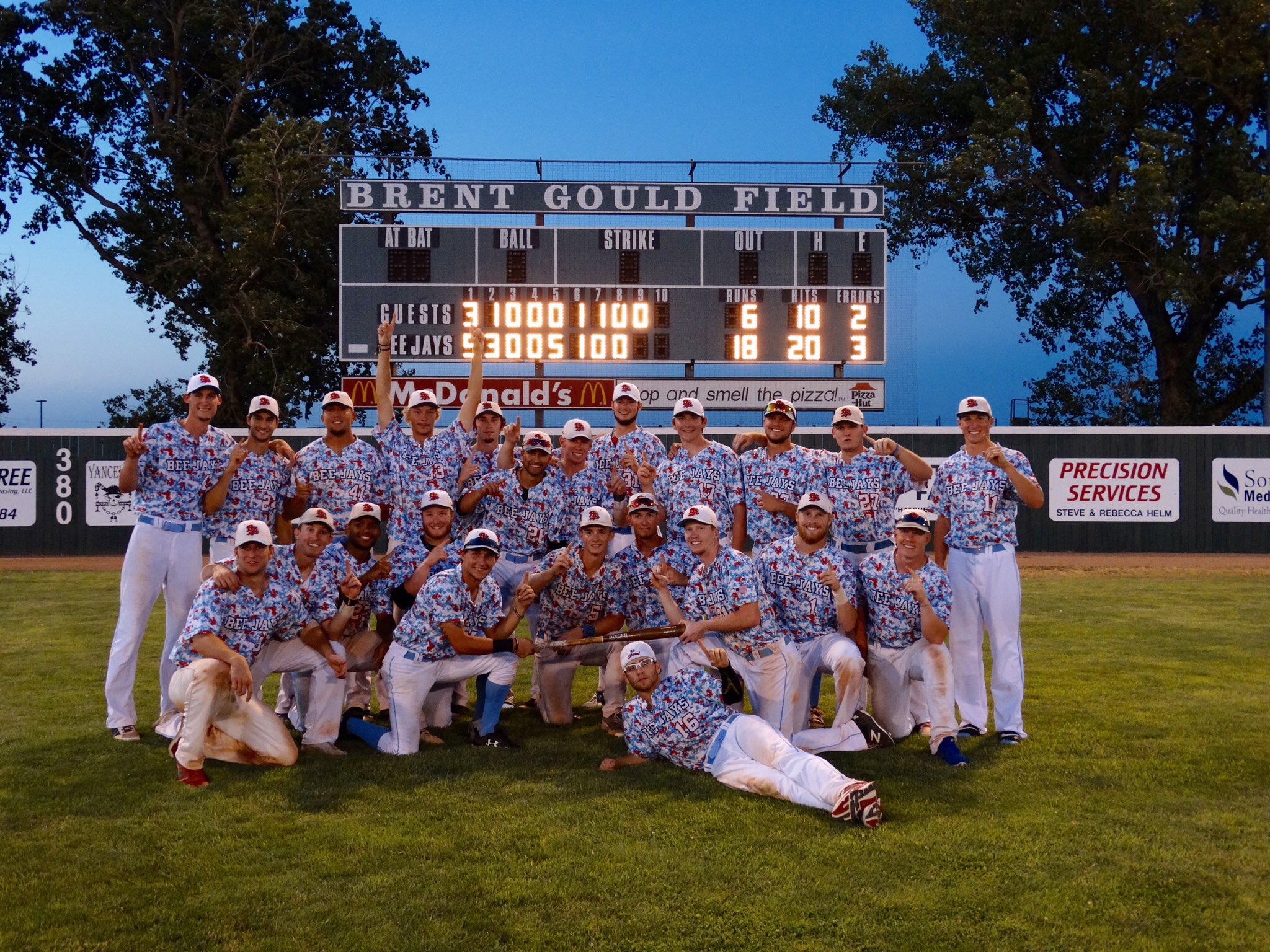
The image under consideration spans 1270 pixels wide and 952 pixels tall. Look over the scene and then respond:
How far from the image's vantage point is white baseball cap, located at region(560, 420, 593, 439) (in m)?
8.00

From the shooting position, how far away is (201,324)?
30.5 metres

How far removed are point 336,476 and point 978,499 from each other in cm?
429

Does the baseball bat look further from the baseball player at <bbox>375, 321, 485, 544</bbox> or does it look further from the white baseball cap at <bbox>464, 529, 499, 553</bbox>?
the baseball player at <bbox>375, 321, 485, 544</bbox>

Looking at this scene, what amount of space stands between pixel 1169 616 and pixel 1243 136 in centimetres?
2017

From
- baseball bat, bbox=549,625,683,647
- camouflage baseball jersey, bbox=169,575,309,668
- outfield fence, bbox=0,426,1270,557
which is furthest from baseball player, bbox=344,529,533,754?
outfield fence, bbox=0,426,1270,557

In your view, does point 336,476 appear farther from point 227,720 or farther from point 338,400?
point 227,720

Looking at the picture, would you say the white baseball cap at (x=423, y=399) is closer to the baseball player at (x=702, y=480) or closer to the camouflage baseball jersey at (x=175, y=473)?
the camouflage baseball jersey at (x=175, y=473)

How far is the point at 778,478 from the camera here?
7547 millimetres

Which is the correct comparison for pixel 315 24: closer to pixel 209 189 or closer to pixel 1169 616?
pixel 209 189

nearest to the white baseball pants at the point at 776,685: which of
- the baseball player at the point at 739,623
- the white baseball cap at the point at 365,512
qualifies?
the baseball player at the point at 739,623

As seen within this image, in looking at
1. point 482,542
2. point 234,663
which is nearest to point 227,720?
point 234,663

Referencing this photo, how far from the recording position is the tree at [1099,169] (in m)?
27.2

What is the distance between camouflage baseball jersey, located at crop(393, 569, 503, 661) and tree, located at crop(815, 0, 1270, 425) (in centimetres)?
2403

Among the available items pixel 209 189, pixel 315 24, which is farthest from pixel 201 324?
pixel 315 24
